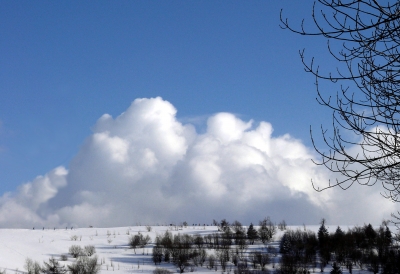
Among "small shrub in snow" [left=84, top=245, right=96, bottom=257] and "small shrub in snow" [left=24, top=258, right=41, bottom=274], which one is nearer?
"small shrub in snow" [left=24, top=258, right=41, bottom=274]

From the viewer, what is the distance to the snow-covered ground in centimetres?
5484

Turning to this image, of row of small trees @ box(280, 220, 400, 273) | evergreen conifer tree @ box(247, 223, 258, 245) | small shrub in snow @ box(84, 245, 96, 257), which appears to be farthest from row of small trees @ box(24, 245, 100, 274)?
evergreen conifer tree @ box(247, 223, 258, 245)

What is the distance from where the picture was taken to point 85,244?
66938mm

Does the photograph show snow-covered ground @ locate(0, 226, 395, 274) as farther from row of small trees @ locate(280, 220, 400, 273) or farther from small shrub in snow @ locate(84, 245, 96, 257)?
row of small trees @ locate(280, 220, 400, 273)

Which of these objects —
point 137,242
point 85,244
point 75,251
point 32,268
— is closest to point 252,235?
point 137,242

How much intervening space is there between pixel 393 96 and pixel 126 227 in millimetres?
83218

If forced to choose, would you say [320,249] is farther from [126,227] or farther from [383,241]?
[126,227]

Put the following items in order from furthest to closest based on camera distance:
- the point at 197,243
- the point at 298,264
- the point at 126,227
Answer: the point at 126,227 → the point at 197,243 → the point at 298,264

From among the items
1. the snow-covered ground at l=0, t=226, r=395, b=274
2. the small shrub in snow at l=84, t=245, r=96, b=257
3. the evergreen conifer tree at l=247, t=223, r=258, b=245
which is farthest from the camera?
the evergreen conifer tree at l=247, t=223, r=258, b=245

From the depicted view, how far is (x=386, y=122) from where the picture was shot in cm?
579

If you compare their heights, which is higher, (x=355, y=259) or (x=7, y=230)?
(x=7, y=230)

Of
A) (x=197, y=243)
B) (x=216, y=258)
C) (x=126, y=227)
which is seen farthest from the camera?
(x=126, y=227)

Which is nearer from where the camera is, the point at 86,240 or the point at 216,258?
the point at 216,258

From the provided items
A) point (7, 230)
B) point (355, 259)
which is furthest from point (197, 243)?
point (7, 230)
